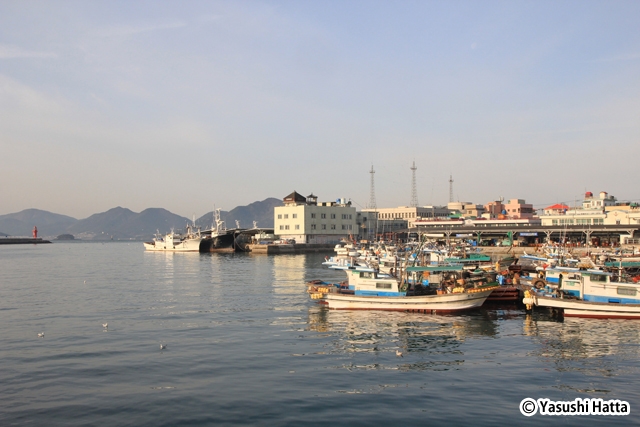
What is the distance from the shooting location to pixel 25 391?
21047 mm

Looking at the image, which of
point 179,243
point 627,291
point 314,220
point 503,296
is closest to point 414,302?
point 503,296

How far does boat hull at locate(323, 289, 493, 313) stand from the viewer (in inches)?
1459

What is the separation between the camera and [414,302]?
37.1 meters

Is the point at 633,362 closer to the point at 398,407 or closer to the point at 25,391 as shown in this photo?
the point at 398,407

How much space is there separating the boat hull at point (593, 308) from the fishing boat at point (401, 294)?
483cm

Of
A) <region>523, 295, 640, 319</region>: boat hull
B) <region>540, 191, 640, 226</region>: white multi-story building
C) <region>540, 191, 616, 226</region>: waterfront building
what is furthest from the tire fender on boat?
<region>540, 191, 616, 226</region>: waterfront building

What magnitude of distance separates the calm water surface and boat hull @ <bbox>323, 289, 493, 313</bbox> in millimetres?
883

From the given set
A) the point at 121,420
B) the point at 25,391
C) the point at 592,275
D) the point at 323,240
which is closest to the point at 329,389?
the point at 121,420

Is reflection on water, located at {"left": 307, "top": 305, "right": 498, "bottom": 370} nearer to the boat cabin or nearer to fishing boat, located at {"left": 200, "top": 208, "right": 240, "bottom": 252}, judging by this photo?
the boat cabin

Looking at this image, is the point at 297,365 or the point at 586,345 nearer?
the point at 297,365

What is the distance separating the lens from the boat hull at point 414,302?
1459 inches

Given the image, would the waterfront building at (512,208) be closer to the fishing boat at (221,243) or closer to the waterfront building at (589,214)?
the waterfront building at (589,214)

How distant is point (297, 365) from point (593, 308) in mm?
21758

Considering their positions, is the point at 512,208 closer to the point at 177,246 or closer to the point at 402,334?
the point at 177,246
